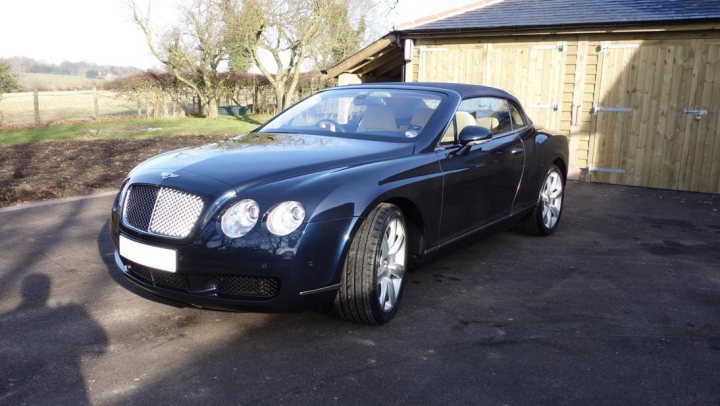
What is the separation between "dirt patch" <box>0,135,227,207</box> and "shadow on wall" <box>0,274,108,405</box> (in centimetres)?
425

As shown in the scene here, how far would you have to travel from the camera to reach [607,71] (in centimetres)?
1045

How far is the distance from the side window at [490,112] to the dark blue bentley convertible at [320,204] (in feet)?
0.20

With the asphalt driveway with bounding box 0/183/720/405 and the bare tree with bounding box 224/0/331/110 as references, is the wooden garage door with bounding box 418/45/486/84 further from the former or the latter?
the bare tree with bounding box 224/0/331/110

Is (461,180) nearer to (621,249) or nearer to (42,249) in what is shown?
(621,249)

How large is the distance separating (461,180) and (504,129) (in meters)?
1.20

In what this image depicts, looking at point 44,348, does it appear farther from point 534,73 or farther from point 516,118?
point 534,73

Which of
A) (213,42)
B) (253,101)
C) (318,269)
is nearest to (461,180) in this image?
(318,269)

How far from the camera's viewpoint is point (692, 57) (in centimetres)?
966

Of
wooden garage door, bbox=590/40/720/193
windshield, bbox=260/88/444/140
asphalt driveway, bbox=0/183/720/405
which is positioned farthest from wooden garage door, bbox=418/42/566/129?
windshield, bbox=260/88/444/140

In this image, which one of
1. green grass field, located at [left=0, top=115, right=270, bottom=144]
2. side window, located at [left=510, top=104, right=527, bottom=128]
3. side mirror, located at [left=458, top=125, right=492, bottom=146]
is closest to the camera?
side mirror, located at [left=458, top=125, right=492, bottom=146]

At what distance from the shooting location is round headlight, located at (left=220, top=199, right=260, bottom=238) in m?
3.27

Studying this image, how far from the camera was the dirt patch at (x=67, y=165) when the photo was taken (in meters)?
8.41

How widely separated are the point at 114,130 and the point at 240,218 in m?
16.2

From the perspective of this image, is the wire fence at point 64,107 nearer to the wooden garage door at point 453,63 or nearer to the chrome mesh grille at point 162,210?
the wooden garage door at point 453,63
